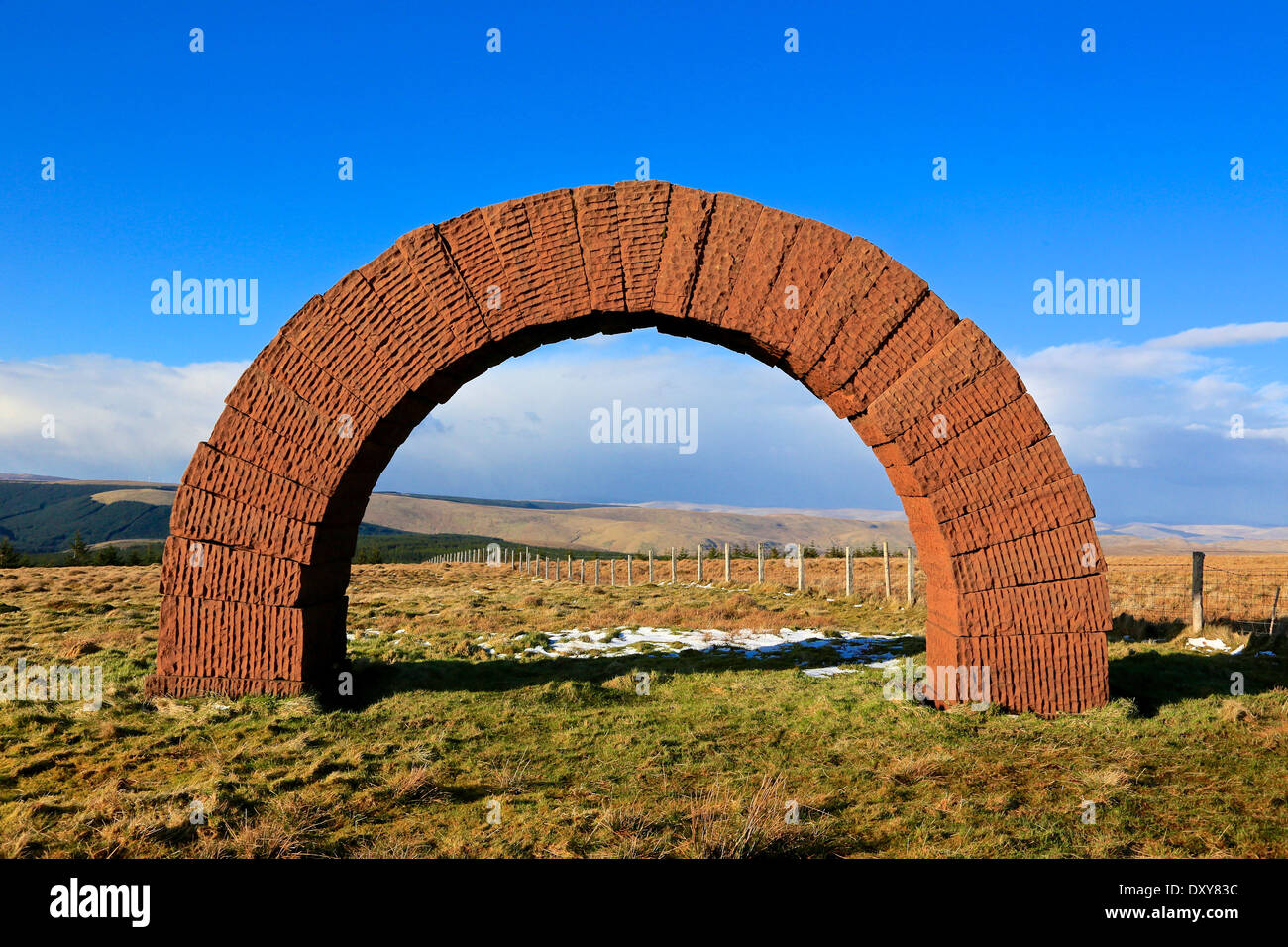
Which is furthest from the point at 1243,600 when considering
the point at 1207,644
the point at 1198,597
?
the point at 1207,644

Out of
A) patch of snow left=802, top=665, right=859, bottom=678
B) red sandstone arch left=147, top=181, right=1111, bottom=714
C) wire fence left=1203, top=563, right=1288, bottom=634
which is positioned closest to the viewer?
red sandstone arch left=147, top=181, right=1111, bottom=714

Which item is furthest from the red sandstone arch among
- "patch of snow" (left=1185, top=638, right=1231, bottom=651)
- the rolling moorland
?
"patch of snow" (left=1185, top=638, right=1231, bottom=651)

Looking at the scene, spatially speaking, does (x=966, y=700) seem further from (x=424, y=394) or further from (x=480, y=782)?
(x=424, y=394)

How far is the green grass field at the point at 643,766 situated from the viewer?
15.4ft

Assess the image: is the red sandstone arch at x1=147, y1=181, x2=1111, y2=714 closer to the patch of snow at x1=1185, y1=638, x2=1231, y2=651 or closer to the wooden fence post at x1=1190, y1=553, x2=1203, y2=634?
the patch of snow at x1=1185, y1=638, x2=1231, y2=651

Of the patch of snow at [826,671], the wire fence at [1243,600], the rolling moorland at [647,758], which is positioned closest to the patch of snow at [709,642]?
the rolling moorland at [647,758]

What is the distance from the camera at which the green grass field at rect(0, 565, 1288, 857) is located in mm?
4707

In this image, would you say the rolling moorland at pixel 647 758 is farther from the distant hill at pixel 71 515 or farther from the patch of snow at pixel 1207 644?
the distant hill at pixel 71 515

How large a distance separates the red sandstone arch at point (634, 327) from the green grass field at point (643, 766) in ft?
2.67

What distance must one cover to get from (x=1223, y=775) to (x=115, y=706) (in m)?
10.8

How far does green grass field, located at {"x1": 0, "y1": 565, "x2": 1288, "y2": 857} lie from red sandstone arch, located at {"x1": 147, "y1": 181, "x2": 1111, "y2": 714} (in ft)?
2.67

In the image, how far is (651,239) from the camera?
319 inches

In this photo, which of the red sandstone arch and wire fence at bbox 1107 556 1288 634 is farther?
wire fence at bbox 1107 556 1288 634

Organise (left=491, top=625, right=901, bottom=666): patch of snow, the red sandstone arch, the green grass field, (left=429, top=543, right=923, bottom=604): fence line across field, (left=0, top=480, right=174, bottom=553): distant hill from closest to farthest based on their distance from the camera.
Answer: the green grass field, the red sandstone arch, (left=491, top=625, right=901, bottom=666): patch of snow, (left=429, top=543, right=923, bottom=604): fence line across field, (left=0, top=480, right=174, bottom=553): distant hill
